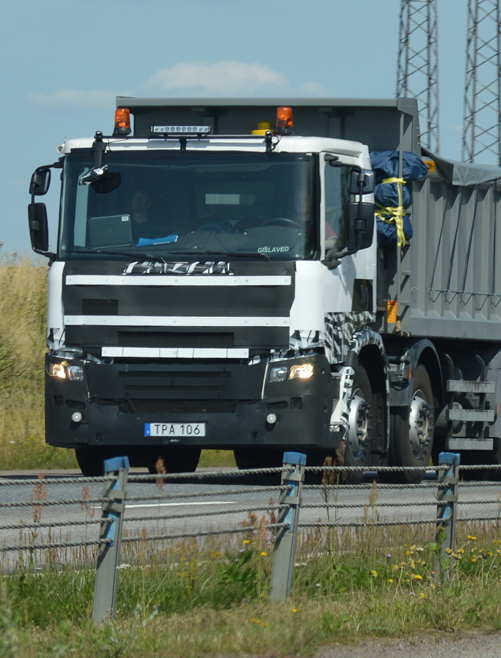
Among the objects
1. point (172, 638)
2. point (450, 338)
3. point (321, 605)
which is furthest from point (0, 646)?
point (450, 338)

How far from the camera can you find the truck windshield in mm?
11898

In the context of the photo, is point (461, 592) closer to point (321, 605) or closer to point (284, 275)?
point (321, 605)

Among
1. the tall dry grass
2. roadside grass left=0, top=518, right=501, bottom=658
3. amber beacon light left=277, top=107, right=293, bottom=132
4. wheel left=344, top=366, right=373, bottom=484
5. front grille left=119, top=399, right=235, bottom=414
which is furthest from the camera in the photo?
the tall dry grass

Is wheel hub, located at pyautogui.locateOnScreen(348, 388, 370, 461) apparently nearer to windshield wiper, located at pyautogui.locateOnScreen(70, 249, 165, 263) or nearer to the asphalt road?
the asphalt road

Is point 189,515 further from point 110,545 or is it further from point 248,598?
point 110,545

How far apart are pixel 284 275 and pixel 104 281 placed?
1640 millimetres

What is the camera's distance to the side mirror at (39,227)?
1232 centimetres

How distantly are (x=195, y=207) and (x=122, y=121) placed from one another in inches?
60.0

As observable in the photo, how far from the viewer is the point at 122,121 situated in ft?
42.6

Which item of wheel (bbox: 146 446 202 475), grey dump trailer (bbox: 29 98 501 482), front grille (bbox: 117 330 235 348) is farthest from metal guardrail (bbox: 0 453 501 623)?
wheel (bbox: 146 446 202 475)

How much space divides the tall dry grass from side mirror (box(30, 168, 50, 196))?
659 centimetres

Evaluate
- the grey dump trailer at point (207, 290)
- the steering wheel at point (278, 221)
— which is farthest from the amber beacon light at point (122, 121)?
the steering wheel at point (278, 221)

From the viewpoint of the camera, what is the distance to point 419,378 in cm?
1473

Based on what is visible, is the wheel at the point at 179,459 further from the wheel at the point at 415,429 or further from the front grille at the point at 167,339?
the front grille at the point at 167,339
